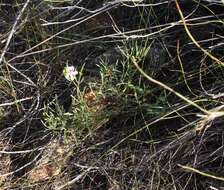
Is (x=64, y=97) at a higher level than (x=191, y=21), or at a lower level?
lower

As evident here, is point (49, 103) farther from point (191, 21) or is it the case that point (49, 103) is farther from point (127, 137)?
point (191, 21)

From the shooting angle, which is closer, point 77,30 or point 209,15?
point 209,15

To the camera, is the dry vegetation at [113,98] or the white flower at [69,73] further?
the white flower at [69,73]

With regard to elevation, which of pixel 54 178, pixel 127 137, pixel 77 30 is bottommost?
pixel 54 178

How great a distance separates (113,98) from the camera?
5.52 feet

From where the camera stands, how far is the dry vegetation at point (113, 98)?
1.55m

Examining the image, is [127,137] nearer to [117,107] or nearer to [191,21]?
[117,107]

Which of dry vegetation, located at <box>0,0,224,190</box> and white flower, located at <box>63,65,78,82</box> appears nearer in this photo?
dry vegetation, located at <box>0,0,224,190</box>

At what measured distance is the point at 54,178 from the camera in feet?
5.47

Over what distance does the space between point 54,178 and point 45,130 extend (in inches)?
6.3

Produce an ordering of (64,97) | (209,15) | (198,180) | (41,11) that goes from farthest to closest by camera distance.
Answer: (41,11), (64,97), (209,15), (198,180)

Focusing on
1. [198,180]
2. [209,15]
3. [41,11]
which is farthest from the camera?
[41,11]

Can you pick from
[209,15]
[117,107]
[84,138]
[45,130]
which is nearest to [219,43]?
[209,15]

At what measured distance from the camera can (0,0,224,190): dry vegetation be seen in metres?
1.55
